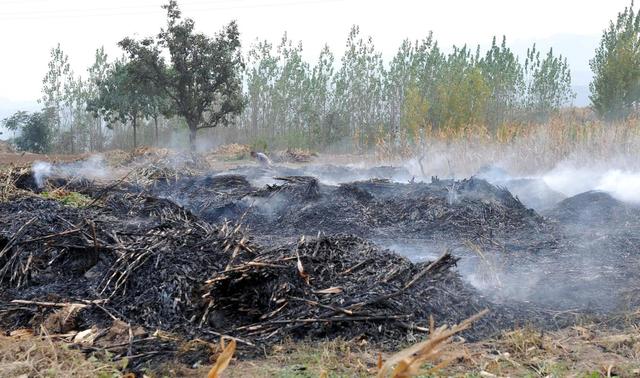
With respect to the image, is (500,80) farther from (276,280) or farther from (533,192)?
(276,280)

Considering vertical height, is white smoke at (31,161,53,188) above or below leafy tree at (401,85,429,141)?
below

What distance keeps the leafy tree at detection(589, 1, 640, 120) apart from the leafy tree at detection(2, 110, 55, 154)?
87.4 ft

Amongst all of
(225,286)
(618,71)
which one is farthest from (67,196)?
(618,71)

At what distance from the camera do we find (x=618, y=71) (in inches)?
868

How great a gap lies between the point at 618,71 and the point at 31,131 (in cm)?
2789

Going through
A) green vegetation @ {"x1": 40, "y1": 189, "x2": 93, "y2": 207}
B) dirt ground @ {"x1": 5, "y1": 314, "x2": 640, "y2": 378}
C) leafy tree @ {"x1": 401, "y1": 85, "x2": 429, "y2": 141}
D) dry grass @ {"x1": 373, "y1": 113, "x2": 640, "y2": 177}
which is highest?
leafy tree @ {"x1": 401, "y1": 85, "x2": 429, "y2": 141}

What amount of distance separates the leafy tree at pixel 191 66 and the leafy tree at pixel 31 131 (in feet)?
41.0

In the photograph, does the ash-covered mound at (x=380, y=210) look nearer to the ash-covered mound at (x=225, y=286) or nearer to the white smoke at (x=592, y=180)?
the white smoke at (x=592, y=180)

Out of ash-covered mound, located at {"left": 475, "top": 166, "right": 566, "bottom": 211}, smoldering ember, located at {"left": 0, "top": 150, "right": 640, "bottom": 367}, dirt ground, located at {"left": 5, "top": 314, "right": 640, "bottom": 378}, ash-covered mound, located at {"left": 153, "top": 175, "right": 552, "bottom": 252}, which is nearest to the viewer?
dirt ground, located at {"left": 5, "top": 314, "right": 640, "bottom": 378}

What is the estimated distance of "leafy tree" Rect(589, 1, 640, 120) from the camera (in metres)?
21.9

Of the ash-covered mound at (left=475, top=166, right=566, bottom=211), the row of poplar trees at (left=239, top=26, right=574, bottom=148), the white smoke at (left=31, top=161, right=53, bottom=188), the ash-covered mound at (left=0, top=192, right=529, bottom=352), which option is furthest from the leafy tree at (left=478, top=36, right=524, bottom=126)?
the ash-covered mound at (left=0, top=192, right=529, bottom=352)

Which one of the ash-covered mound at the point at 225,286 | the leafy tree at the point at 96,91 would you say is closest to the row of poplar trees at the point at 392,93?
the leafy tree at the point at 96,91

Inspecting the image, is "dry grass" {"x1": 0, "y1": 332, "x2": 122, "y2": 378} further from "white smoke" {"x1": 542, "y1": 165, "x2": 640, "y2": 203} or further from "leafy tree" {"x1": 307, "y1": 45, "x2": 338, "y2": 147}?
"leafy tree" {"x1": 307, "y1": 45, "x2": 338, "y2": 147}

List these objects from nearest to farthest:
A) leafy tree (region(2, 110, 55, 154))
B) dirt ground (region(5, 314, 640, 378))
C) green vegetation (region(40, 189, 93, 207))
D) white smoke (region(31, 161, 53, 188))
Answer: dirt ground (region(5, 314, 640, 378)) < green vegetation (region(40, 189, 93, 207)) < white smoke (region(31, 161, 53, 188)) < leafy tree (region(2, 110, 55, 154))
